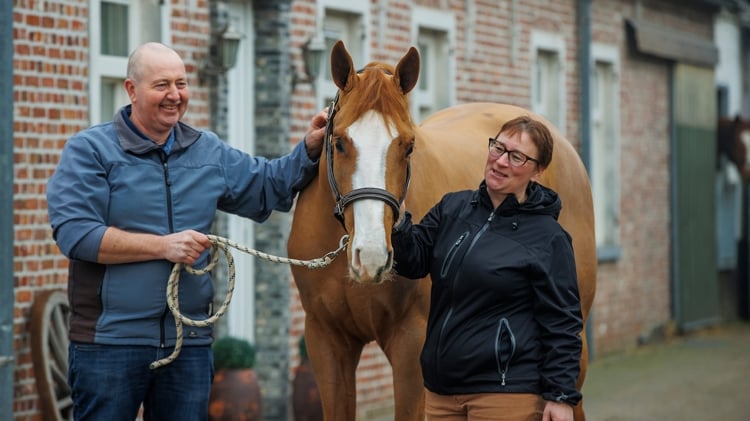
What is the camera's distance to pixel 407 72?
5.24 metres

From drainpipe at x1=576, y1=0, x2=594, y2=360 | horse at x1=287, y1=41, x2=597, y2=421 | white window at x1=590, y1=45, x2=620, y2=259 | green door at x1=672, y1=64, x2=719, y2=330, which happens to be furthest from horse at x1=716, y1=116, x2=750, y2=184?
horse at x1=287, y1=41, x2=597, y2=421

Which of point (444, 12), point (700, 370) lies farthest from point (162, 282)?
point (700, 370)

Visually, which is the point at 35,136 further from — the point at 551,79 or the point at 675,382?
the point at 551,79

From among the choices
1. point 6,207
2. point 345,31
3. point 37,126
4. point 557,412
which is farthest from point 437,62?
point 557,412

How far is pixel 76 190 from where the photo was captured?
498cm

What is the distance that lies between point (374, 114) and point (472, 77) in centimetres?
821

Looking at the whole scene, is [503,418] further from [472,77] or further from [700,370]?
[700,370]

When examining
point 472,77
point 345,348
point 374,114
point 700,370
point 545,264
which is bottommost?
point 700,370

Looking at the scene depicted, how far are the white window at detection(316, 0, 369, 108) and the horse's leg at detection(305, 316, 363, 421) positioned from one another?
5.07 meters

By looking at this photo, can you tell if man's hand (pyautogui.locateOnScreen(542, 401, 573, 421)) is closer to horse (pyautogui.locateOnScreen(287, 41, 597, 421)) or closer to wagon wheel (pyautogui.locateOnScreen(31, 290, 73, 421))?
horse (pyautogui.locateOnScreen(287, 41, 597, 421))

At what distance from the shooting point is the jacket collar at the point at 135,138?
Result: 5.08 m

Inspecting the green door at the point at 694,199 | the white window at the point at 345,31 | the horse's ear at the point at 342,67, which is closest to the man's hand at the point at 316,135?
the horse's ear at the point at 342,67

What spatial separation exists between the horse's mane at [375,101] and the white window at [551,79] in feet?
32.4

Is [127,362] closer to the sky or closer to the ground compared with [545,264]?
closer to the ground
